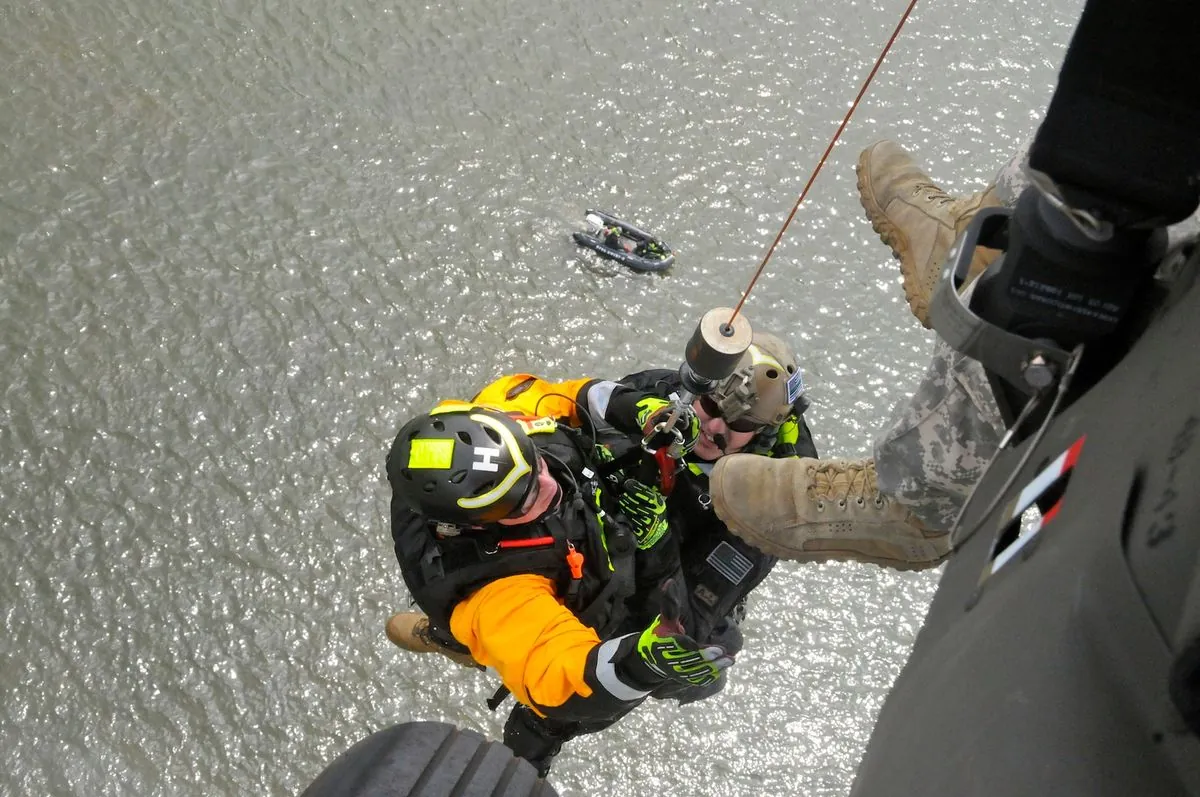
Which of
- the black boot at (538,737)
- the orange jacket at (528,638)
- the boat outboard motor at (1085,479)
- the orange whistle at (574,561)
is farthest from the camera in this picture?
the black boot at (538,737)

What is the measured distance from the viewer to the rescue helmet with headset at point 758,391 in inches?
69.5

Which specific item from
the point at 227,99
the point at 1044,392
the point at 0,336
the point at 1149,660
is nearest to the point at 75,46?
the point at 227,99

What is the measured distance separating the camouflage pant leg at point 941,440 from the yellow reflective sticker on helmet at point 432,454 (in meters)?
0.66

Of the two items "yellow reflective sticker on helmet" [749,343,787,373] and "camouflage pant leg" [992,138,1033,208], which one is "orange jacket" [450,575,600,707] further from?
"camouflage pant leg" [992,138,1033,208]

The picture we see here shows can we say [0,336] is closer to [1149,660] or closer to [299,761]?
[299,761]

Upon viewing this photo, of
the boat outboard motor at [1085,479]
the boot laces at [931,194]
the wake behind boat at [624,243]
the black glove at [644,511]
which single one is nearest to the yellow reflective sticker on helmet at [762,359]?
the black glove at [644,511]

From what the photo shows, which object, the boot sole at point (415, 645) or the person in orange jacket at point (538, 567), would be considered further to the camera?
the boot sole at point (415, 645)

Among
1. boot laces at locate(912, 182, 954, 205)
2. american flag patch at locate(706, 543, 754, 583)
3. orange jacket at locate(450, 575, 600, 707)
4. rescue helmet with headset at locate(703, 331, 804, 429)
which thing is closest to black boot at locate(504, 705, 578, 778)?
orange jacket at locate(450, 575, 600, 707)

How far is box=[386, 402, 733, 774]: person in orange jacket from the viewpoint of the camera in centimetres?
139

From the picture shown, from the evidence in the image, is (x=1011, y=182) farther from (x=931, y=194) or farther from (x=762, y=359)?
(x=762, y=359)

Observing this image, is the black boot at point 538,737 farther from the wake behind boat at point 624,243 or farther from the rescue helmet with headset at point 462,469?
the wake behind boat at point 624,243

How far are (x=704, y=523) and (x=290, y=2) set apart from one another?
206 cm

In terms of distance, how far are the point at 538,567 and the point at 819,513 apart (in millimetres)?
480

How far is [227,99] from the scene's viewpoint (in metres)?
2.59
